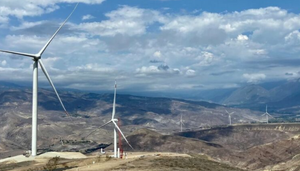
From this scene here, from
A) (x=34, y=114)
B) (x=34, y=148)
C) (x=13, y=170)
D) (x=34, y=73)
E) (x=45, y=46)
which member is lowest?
(x=13, y=170)

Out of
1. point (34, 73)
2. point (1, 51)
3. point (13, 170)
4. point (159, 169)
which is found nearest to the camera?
point (159, 169)

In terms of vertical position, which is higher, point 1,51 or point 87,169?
point 1,51

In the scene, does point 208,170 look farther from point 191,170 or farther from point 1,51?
point 1,51

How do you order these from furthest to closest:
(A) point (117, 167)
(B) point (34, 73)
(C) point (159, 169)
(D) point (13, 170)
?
(D) point (13, 170), (B) point (34, 73), (A) point (117, 167), (C) point (159, 169)

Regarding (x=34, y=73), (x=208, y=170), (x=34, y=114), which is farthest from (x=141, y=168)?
(x=34, y=73)

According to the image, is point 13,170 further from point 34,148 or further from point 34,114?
point 34,114

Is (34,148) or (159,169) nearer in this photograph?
(159,169)

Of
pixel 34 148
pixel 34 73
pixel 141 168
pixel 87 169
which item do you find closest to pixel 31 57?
pixel 34 73

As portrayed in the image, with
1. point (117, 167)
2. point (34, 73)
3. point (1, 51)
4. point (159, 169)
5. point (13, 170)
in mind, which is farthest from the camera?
point (13, 170)

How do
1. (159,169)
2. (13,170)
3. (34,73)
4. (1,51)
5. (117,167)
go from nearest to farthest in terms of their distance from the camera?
(159,169)
(117,167)
(1,51)
(34,73)
(13,170)
